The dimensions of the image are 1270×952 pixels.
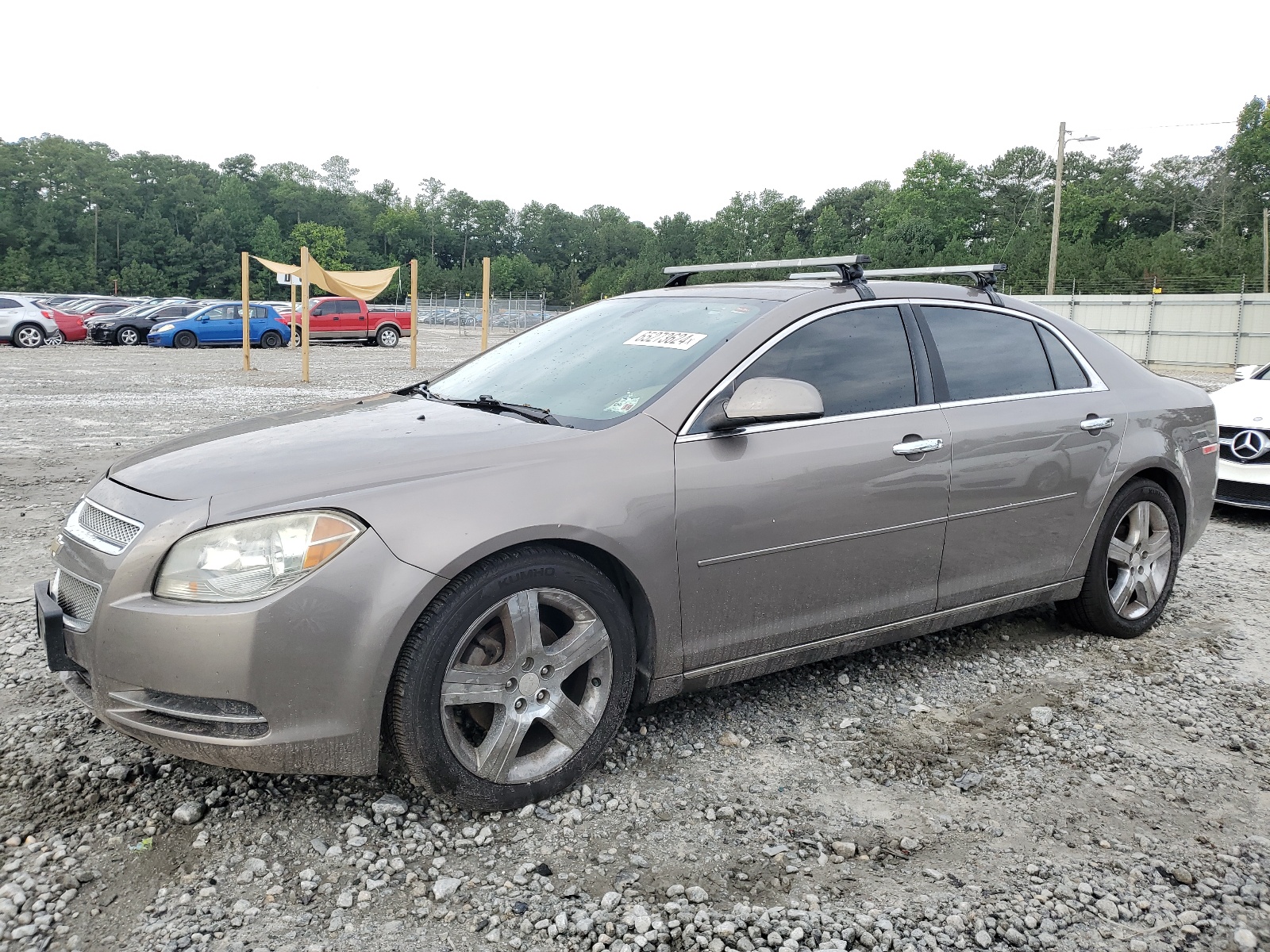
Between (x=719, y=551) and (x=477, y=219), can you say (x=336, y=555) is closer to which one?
(x=719, y=551)

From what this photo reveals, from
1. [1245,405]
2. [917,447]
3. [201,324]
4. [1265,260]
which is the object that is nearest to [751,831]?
[917,447]

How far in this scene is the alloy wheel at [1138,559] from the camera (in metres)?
4.65

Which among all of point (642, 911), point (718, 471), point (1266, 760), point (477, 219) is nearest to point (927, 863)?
point (642, 911)

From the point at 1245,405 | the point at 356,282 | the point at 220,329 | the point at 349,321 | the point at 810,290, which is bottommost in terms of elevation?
the point at 220,329

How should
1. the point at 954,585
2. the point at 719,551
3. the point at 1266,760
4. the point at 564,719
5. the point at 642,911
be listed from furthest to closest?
the point at 954,585
the point at 1266,760
the point at 719,551
the point at 564,719
the point at 642,911

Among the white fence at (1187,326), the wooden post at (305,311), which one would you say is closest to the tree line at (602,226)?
the white fence at (1187,326)

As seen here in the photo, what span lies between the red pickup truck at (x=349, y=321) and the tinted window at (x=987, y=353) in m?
30.4

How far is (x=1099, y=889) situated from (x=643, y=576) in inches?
58.5

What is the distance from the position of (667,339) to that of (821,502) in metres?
0.82

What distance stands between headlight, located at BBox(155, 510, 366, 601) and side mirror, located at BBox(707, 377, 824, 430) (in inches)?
49.3

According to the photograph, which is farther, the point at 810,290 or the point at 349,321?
the point at 349,321

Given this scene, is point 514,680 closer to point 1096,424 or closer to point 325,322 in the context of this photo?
point 1096,424

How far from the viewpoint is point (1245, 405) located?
7875mm

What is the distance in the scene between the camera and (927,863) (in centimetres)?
278
